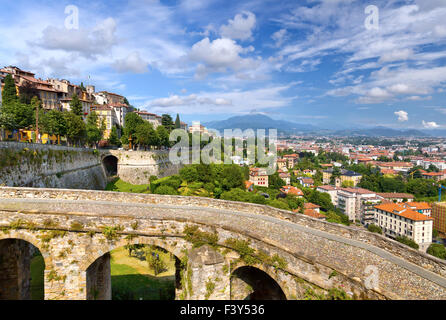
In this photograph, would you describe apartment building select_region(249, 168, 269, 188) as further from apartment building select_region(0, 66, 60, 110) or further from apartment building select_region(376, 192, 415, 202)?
apartment building select_region(0, 66, 60, 110)

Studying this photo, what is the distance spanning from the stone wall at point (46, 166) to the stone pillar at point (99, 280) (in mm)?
8700

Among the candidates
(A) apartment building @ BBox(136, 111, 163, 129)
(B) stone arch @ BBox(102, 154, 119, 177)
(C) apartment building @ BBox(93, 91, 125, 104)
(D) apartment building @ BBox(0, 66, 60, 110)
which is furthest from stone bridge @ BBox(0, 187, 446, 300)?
(A) apartment building @ BBox(136, 111, 163, 129)

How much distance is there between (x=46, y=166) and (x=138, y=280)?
11.9 metres

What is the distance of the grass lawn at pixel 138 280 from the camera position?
15.4 metres

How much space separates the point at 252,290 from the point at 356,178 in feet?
387

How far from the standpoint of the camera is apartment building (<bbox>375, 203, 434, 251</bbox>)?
61.6 metres

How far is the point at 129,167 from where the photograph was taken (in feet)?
140

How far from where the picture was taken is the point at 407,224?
206ft

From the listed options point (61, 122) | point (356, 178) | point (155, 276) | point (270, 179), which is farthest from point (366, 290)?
point (356, 178)

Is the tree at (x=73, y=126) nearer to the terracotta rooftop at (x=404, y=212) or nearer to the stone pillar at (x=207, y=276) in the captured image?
the stone pillar at (x=207, y=276)

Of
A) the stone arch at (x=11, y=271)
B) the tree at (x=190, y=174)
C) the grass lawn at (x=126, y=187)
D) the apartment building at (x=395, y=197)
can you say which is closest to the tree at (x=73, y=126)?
the grass lawn at (x=126, y=187)

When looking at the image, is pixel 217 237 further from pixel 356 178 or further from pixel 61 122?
pixel 356 178

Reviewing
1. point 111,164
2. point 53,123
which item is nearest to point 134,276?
point 53,123

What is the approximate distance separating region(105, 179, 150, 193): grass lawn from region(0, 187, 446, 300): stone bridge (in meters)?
26.2
